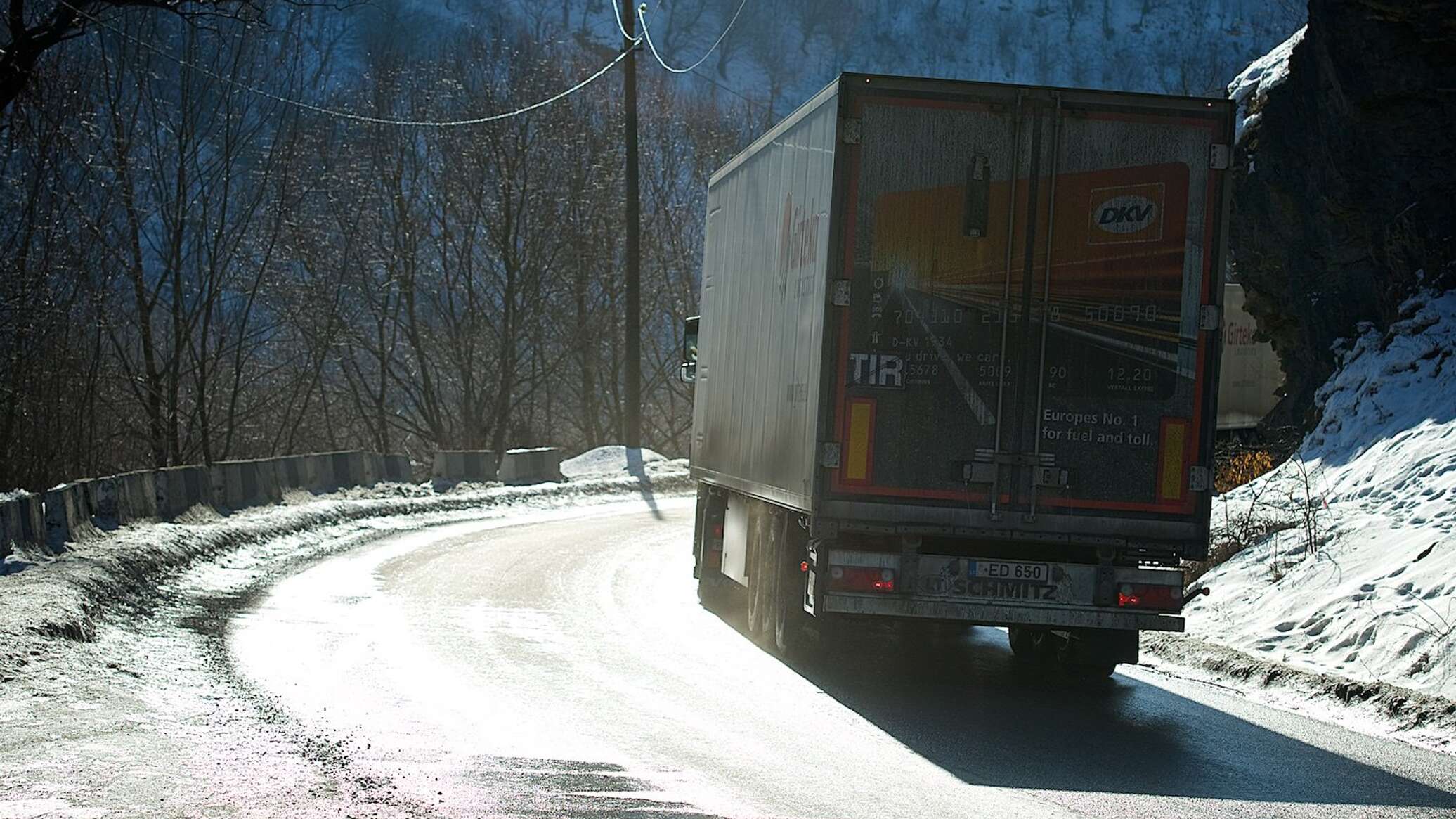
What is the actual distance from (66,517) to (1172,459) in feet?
32.7

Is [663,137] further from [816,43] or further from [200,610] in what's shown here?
[816,43]

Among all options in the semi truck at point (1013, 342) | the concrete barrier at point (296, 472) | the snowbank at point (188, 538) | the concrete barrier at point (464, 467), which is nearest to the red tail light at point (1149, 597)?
the semi truck at point (1013, 342)

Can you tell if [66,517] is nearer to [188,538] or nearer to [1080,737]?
[188,538]

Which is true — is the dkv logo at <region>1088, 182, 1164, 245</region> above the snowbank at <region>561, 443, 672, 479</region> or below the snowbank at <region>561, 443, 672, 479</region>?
above

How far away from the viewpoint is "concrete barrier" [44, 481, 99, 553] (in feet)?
46.8

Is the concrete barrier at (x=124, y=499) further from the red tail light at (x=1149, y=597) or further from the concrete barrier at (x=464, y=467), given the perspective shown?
the concrete barrier at (x=464, y=467)

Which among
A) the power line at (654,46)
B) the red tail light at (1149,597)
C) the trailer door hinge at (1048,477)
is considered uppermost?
the power line at (654,46)

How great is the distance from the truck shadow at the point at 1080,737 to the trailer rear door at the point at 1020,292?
1.23m

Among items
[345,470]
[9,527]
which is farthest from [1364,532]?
[345,470]

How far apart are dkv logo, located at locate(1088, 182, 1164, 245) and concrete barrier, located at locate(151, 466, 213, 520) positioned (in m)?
11.7

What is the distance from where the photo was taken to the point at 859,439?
9906 millimetres

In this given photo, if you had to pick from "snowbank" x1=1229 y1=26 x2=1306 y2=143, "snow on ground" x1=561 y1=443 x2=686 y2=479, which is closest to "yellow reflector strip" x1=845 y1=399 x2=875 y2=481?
"snowbank" x1=1229 y1=26 x2=1306 y2=143

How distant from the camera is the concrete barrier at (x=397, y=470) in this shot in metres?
27.2

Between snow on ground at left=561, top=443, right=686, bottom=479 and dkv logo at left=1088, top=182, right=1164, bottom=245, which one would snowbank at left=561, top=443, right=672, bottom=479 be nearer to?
snow on ground at left=561, top=443, right=686, bottom=479
